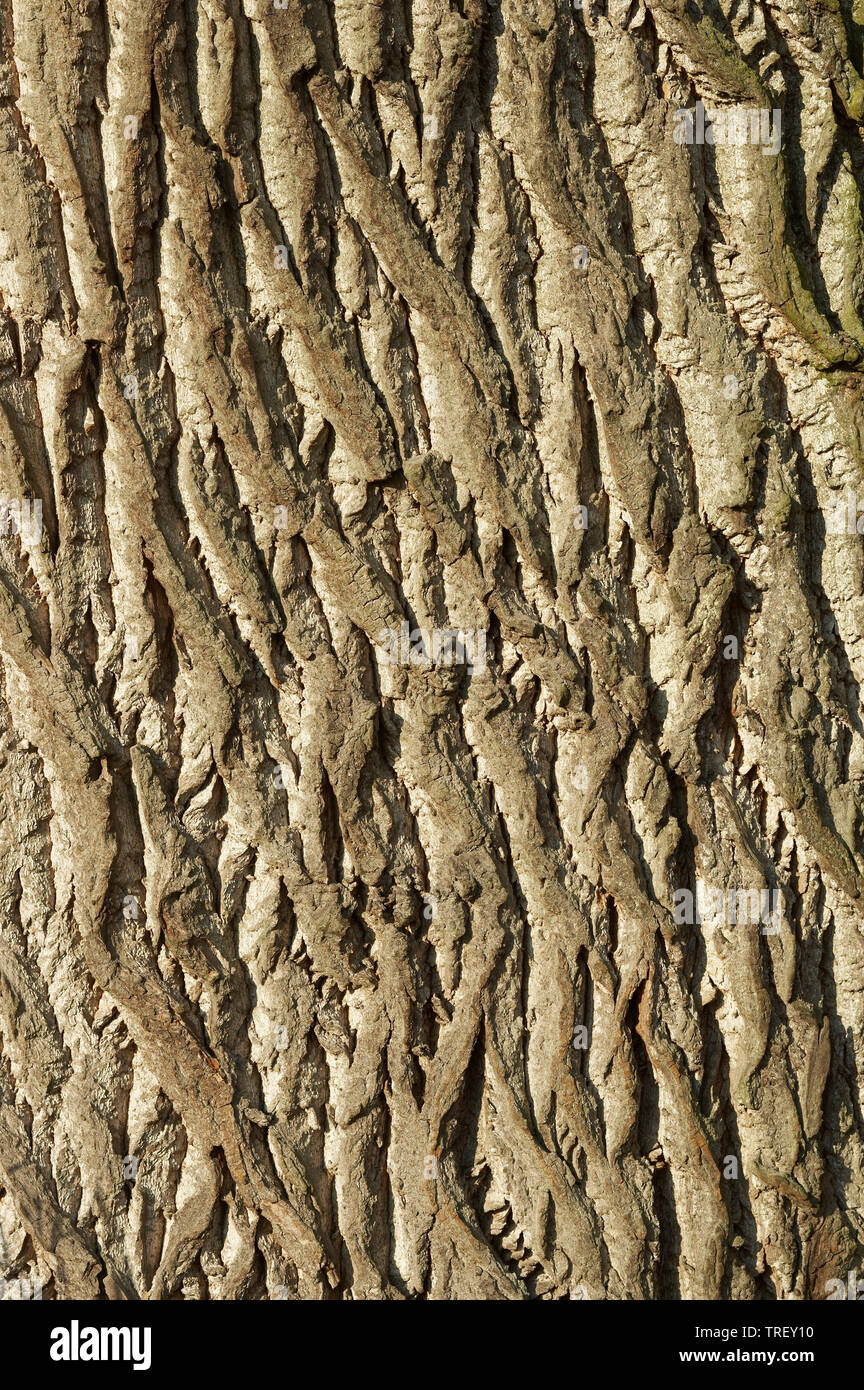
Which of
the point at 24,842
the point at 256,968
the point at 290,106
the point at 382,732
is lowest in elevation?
the point at 256,968

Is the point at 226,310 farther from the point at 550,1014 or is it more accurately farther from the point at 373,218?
the point at 550,1014

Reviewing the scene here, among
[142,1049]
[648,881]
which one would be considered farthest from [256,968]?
[648,881]

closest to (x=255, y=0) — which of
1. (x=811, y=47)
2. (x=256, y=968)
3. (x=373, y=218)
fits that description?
(x=373, y=218)

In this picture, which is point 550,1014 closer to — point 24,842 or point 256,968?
point 256,968

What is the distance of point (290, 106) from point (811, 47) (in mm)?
1005

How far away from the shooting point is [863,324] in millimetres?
2006

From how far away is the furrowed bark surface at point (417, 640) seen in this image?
5.98 feet

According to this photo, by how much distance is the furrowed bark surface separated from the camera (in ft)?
5.98

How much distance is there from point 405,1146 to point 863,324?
1.81 metres

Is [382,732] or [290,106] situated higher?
[290,106]

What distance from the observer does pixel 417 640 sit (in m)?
1.89

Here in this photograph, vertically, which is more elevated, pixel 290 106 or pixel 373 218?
pixel 290 106

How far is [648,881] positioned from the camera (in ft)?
6.44

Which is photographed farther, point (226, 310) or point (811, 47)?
point (811, 47)
